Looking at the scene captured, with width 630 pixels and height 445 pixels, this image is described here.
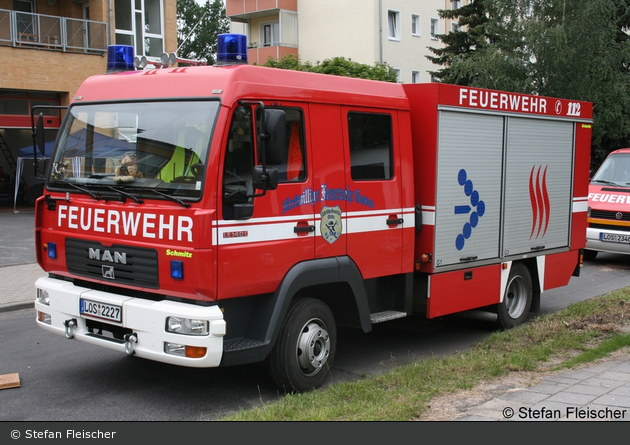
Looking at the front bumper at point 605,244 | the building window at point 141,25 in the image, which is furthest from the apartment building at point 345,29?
the front bumper at point 605,244

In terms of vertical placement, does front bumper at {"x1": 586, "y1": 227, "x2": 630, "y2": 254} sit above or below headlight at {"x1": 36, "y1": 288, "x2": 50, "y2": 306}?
below

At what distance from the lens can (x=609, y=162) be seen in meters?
14.5

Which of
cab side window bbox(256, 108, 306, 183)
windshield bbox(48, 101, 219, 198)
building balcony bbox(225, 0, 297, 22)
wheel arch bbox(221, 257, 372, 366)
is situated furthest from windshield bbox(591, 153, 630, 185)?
building balcony bbox(225, 0, 297, 22)

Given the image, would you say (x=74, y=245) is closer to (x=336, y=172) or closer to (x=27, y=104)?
(x=336, y=172)

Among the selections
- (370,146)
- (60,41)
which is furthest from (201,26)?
(370,146)

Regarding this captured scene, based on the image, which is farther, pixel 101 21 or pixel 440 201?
pixel 101 21

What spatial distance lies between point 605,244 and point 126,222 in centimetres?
1045

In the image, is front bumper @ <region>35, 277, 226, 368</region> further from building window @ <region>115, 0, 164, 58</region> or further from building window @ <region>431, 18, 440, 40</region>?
building window @ <region>431, 18, 440, 40</region>

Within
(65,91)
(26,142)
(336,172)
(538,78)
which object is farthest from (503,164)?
(26,142)

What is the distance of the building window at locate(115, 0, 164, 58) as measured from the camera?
22516mm

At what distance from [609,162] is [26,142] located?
20.7 meters

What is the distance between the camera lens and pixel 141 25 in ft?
74.4

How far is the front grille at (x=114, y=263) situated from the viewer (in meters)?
5.27

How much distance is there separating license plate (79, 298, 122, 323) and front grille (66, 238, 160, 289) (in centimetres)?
20
